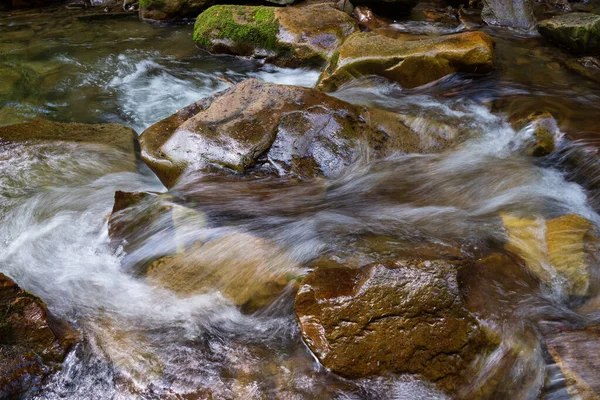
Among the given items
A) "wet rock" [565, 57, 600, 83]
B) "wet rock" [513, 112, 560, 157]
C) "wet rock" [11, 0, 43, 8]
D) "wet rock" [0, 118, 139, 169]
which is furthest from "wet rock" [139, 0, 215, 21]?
"wet rock" [513, 112, 560, 157]

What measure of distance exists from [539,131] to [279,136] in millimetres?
2950

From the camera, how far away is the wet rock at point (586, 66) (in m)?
6.62

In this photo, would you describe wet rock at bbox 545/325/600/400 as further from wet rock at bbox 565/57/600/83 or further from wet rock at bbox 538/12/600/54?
wet rock at bbox 538/12/600/54

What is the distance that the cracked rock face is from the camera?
2.68 meters

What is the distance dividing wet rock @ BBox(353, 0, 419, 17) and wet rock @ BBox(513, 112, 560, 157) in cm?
432

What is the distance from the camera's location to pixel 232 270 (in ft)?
11.7

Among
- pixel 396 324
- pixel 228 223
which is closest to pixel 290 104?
pixel 228 223

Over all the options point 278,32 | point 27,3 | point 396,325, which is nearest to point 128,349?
point 396,325

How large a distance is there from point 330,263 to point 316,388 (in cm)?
103

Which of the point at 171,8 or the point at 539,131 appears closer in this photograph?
the point at 539,131

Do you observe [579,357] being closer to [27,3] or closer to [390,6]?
[390,6]

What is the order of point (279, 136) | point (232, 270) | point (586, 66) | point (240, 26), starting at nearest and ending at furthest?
point (232, 270) < point (279, 136) < point (586, 66) < point (240, 26)

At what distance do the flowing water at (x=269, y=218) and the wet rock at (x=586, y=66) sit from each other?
246 millimetres

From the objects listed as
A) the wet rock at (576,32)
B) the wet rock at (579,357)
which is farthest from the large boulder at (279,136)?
the wet rock at (576,32)
